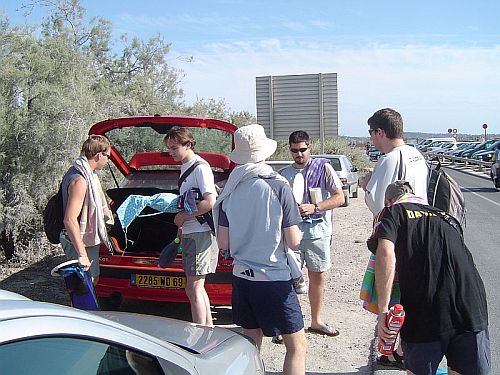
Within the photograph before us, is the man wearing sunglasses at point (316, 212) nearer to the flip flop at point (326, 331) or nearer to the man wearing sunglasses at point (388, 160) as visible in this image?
the flip flop at point (326, 331)

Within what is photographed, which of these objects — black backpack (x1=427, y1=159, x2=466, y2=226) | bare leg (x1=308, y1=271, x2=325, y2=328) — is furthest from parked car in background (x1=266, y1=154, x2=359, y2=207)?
black backpack (x1=427, y1=159, x2=466, y2=226)

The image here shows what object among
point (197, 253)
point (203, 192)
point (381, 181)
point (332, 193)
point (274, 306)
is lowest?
point (274, 306)

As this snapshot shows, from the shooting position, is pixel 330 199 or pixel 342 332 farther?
pixel 342 332

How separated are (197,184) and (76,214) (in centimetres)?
95

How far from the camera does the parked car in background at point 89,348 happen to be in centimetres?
178

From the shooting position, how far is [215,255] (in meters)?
4.89

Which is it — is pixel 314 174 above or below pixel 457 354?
above

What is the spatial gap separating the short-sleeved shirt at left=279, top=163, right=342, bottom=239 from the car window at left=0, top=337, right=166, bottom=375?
10.6ft

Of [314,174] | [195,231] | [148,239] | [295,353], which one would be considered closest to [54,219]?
[195,231]

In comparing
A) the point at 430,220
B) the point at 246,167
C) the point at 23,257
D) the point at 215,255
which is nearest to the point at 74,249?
the point at 215,255

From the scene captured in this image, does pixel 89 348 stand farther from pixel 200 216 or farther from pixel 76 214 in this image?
pixel 200 216

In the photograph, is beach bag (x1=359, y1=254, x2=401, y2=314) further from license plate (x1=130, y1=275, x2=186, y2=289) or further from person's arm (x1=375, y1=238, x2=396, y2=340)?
license plate (x1=130, y1=275, x2=186, y2=289)

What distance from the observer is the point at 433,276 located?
3.14 m

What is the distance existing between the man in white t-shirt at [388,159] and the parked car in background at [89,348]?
158cm
